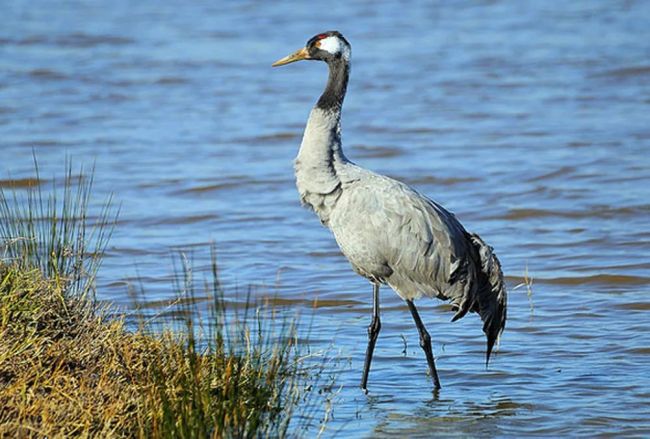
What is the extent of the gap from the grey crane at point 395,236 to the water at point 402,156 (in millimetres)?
464

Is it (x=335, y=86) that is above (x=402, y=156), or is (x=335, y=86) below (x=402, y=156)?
above

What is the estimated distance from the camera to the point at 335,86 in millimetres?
7215

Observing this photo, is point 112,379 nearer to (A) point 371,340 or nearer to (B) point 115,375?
(B) point 115,375

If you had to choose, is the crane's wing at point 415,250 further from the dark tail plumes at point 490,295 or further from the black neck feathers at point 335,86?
the black neck feathers at point 335,86

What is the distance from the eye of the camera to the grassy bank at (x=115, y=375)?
16.6 ft

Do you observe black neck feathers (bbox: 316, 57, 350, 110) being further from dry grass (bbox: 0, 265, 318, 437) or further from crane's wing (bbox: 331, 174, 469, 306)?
dry grass (bbox: 0, 265, 318, 437)

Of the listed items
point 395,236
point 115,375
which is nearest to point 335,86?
point 395,236

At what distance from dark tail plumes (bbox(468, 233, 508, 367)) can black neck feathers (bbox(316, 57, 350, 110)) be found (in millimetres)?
1129

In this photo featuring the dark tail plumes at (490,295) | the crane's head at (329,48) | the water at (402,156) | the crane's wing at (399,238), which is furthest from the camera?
the crane's head at (329,48)

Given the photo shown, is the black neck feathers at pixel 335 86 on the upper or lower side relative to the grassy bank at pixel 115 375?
upper

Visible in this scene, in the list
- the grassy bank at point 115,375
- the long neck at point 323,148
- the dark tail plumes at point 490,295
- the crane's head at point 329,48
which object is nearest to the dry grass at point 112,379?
the grassy bank at point 115,375

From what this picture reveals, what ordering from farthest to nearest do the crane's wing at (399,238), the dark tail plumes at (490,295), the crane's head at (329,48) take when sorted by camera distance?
the crane's head at (329,48), the dark tail plumes at (490,295), the crane's wing at (399,238)

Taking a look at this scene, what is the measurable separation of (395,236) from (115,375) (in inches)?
73.7

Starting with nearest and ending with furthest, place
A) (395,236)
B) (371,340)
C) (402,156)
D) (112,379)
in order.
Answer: (112,379), (395,236), (371,340), (402,156)
